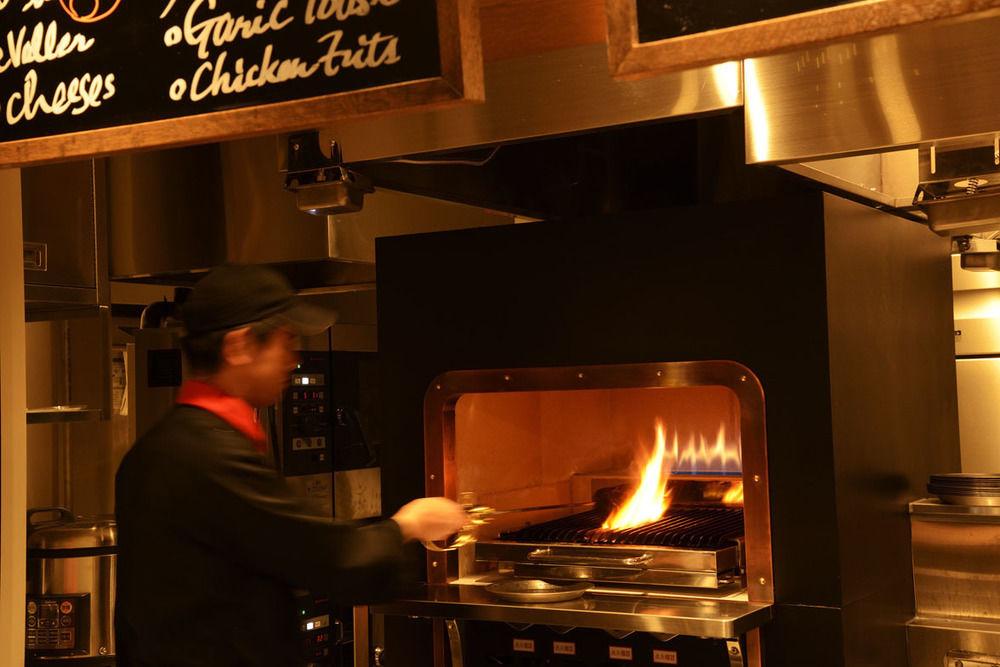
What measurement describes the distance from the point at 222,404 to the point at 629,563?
4.40ft

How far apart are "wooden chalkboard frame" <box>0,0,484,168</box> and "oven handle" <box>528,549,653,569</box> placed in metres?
1.67

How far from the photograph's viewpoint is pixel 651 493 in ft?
12.7

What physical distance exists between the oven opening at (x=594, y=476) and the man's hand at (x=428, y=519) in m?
0.95

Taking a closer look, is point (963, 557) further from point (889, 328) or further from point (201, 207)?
point (201, 207)

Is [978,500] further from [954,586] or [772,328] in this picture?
[772,328]

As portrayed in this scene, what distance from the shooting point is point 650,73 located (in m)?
1.67

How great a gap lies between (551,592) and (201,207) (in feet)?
7.31

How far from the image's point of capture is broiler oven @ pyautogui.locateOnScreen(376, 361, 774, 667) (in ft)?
9.79

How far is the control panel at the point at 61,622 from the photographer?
12.5ft

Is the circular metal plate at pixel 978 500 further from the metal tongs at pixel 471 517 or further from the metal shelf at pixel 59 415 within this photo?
the metal shelf at pixel 59 415

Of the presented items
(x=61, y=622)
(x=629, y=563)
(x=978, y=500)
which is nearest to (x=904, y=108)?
(x=978, y=500)

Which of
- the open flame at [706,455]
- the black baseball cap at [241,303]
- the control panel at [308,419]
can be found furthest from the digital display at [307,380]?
the black baseball cap at [241,303]

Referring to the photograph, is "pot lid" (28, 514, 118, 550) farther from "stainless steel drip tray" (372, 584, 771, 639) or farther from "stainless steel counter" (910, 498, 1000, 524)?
"stainless steel counter" (910, 498, 1000, 524)

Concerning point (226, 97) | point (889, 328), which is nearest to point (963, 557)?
point (889, 328)
